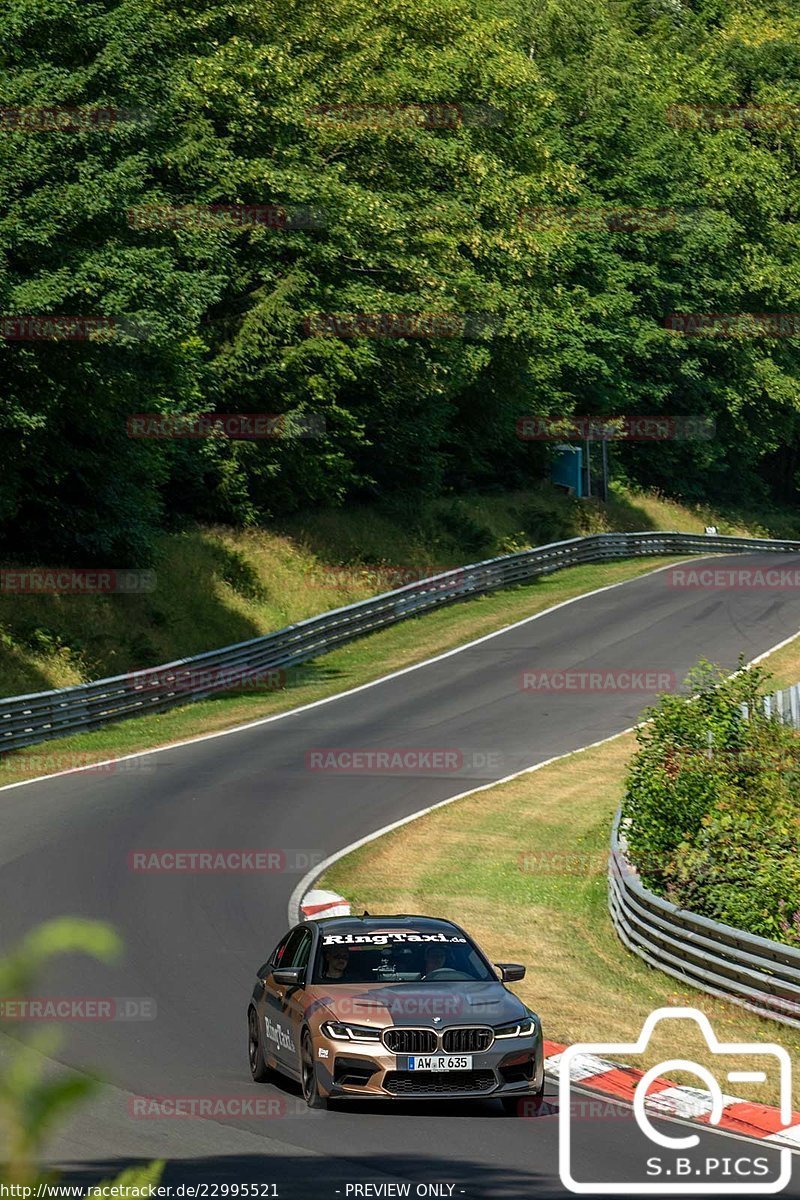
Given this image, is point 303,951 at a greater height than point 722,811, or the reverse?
point 303,951

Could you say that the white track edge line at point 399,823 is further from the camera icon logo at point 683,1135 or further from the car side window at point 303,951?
the camera icon logo at point 683,1135

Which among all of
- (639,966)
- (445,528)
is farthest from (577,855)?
(445,528)

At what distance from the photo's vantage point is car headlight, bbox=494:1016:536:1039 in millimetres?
11375

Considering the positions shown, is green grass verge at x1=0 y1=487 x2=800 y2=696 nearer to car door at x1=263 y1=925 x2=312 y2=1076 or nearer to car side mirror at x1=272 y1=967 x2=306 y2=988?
car door at x1=263 y1=925 x2=312 y2=1076

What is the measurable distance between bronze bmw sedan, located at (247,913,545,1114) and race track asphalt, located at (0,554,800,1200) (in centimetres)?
26

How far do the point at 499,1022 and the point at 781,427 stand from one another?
70123mm

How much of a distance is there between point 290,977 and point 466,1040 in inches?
64.2

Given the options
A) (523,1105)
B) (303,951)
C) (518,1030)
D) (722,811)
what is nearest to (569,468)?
(722,811)

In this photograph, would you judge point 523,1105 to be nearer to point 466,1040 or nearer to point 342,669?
point 466,1040

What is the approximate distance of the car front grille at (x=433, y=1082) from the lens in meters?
11.1

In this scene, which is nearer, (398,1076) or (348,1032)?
(398,1076)

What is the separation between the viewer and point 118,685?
35.8 m

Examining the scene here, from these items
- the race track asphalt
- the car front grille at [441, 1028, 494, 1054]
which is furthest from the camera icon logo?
the car front grille at [441, 1028, 494, 1054]

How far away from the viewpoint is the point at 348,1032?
37.1ft
